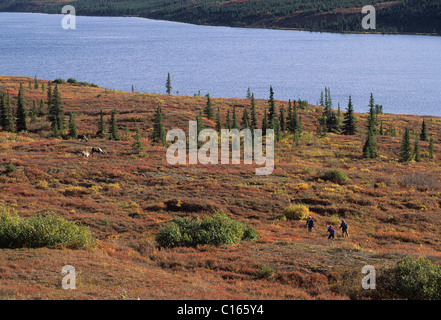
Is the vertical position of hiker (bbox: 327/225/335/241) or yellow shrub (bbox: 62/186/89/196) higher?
yellow shrub (bbox: 62/186/89/196)

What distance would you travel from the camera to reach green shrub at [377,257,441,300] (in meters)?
17.1

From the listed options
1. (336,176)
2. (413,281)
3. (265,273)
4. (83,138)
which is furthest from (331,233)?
(83,138)

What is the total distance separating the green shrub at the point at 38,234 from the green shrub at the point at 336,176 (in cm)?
2685

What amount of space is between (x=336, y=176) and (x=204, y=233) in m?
22.3

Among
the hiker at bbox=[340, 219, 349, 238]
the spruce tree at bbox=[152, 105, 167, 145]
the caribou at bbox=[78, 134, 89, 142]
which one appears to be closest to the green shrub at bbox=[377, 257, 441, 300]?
the hiker at bbox=[340, 219, 349, 238]

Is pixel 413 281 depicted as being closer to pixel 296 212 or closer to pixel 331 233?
pixel 331 233

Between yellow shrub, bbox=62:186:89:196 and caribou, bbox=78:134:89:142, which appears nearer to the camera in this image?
yellow shrub, bbox=62:186:89:196

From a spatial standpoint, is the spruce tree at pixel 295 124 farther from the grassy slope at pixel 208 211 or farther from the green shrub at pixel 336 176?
the green shrub at pixel 336 176

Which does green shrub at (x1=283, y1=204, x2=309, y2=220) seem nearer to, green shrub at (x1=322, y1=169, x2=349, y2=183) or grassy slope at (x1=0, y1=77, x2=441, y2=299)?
grassy slope at (x1=0, y1=77, x2=441, y2=299)

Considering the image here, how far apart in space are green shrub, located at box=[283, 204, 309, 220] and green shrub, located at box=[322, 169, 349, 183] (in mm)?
11963

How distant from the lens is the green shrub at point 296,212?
104 feet

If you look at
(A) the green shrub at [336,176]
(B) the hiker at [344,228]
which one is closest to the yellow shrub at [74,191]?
(B) the hiker at [344,228]
